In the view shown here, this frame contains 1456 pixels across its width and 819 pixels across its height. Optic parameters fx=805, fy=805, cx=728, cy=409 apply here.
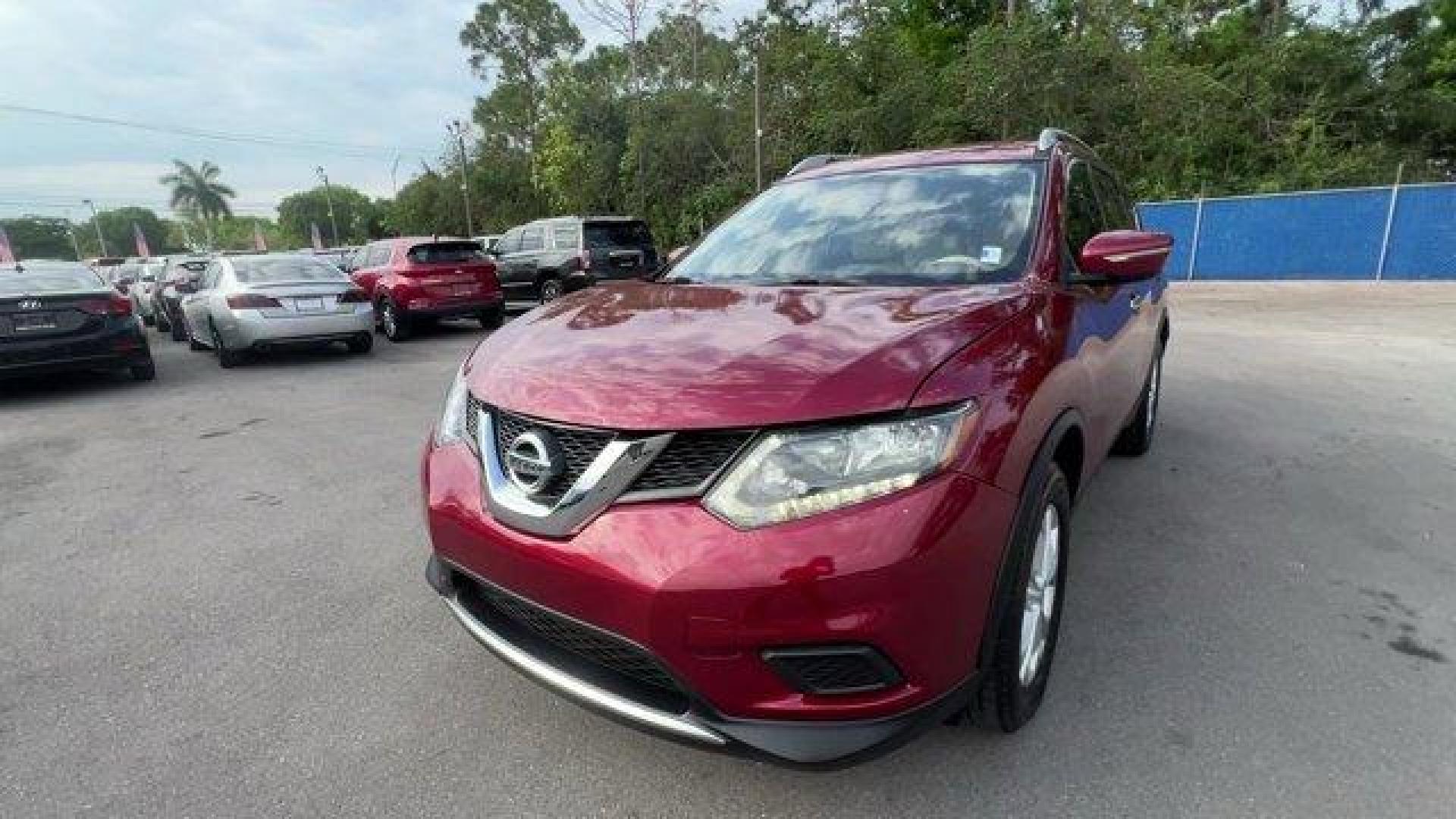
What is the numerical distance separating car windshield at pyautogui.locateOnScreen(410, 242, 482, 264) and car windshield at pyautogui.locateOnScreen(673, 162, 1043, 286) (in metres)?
9.82

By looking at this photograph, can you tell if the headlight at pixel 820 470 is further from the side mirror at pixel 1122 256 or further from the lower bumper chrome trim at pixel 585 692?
the side mirror at pixel 1122 256

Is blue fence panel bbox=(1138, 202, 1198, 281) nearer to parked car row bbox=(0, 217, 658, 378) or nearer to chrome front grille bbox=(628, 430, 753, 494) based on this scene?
parked car row bbox=(0, 217, 658, 378)

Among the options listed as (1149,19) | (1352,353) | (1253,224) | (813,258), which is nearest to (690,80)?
(1149,19)

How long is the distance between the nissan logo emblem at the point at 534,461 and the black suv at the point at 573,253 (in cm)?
1183

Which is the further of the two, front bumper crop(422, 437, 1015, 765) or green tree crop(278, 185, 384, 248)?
green tree crop(278, 185, 384, 248)

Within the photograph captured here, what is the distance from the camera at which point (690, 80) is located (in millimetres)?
32406

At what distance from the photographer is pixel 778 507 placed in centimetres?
176

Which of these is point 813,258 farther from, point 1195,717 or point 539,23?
point 539,23

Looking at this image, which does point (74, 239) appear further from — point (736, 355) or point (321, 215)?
point (736, 355)

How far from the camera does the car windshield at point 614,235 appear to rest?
14383 mm

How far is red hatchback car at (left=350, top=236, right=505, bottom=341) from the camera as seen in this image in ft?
39.6

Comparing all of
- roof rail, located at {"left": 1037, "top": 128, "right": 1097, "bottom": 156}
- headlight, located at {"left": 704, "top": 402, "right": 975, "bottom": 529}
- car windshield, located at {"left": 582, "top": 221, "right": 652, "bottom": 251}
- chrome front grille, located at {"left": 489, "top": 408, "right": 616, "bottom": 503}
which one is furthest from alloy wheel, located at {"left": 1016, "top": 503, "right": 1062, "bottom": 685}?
car windshield, located at {"left": 582, "top": 221, "right": 652, "bottom": 251}

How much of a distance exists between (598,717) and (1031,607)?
1.34 m

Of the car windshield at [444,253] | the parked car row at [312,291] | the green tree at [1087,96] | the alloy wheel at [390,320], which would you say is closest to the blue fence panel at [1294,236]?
the green tree at [1087,96]
